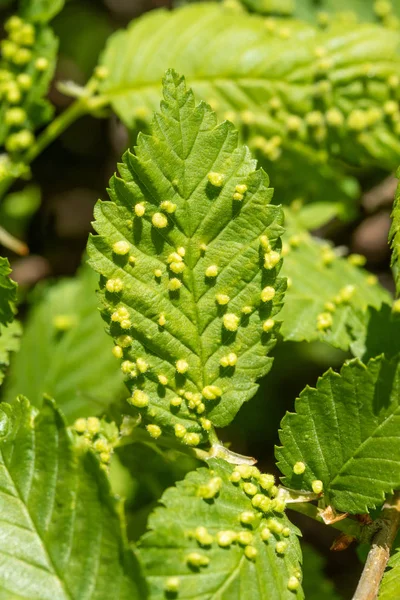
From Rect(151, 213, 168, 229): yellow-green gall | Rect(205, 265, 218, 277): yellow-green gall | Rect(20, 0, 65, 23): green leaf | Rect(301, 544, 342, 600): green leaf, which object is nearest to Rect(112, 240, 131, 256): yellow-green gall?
Rect(151, 213, 168, 229): yellow-green gall

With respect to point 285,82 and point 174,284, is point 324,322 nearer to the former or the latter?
point 174,284

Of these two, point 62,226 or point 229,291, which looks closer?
point 229,291

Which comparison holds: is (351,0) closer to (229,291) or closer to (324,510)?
(229,291)

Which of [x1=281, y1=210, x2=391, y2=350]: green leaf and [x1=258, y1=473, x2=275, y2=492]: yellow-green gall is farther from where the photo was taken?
[x1=281, y1=210, x2=391, y2=350]: green leaf

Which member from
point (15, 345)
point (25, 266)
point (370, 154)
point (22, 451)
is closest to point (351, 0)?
point (370, 154)

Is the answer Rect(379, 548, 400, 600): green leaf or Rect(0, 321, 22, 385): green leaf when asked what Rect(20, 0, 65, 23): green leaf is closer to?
Rect(0, 321, 22, 385): green leaf

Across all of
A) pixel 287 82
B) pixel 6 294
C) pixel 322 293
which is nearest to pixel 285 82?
pixel 287 82

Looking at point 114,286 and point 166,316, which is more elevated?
point 114,286
